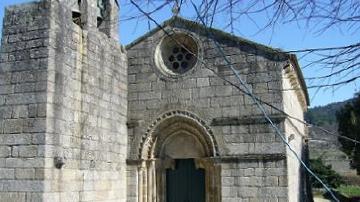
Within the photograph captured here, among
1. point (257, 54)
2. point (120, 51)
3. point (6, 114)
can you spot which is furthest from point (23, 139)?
point (257, 54)

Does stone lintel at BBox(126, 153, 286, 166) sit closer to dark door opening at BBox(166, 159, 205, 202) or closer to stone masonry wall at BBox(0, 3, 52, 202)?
dark door opening at BBox(166, 159, 205, 202)

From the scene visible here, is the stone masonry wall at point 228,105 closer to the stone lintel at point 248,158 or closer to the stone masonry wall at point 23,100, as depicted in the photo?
the stone lintel at point 248,158

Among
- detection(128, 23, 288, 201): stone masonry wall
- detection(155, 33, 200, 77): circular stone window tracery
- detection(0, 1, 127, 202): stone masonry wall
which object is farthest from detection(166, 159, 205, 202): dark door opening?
detection(155, 33, 200, 77): circular stone window tracery

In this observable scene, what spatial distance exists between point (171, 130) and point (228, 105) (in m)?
1.52

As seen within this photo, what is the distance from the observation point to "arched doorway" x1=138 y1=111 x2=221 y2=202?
411 inches

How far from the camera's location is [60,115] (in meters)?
8.29

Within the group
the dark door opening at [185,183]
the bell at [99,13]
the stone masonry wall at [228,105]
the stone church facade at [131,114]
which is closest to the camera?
the stone church facade at [131,114]

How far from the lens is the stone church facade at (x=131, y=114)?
8.12 meters

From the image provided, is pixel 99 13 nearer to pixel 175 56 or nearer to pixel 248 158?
pixel 175 56

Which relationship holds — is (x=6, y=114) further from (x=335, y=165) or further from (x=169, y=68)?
(x=335, y=165)

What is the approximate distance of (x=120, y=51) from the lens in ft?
35.8

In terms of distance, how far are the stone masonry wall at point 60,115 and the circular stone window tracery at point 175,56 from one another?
61.6 inches

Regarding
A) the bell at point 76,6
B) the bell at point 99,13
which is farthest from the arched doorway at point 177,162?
the bell at point 76,6

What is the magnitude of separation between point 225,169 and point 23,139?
420cm
